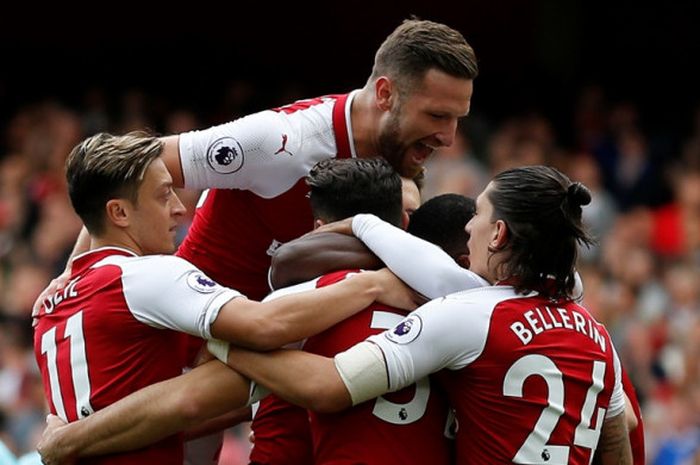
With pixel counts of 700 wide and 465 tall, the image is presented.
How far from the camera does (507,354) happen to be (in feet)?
13.6

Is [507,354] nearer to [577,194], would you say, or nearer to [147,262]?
[577,194]

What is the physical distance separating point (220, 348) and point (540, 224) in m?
0.95

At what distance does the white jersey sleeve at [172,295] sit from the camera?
4.16 metres

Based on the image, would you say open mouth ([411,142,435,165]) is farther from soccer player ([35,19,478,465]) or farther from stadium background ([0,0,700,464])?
stadium background ([0,0,700,464])

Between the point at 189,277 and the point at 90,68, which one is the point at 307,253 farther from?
the point at 90,68

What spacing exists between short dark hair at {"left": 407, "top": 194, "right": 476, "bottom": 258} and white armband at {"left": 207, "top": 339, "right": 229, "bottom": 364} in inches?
27.8

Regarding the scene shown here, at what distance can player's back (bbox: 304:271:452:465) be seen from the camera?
4.18 m

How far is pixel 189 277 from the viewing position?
166 inches

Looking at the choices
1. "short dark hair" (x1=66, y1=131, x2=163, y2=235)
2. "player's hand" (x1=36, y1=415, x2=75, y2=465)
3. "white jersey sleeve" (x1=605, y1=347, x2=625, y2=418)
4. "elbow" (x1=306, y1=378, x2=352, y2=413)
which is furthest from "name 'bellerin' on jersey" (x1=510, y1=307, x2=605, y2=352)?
"player's hand" (x1=36, y1=415, x2=75, y2=465)

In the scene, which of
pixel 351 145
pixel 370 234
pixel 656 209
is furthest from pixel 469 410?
pixel 656 209

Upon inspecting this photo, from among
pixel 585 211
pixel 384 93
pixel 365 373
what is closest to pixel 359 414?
pixel 365 373

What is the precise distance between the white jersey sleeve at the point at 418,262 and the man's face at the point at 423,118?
79 centimetres

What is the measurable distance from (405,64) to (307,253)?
1.03 metres

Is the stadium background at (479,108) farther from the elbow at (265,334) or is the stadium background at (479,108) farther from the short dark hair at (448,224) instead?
the elbow at (265,334)
